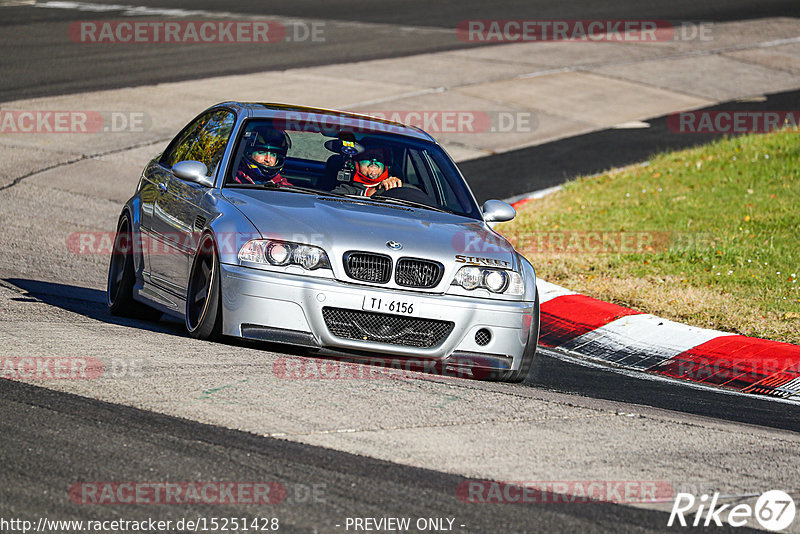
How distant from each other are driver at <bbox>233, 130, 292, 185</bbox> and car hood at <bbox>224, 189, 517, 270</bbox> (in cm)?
27

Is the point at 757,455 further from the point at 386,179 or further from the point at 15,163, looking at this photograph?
the point at 15,163

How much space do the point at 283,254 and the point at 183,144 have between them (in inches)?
96.6

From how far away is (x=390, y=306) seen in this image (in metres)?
6.92

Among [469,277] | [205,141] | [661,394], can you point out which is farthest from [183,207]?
[661,394]

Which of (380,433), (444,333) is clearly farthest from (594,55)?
(380,433)

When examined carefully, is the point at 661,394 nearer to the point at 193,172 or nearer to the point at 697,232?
the point at 193,172

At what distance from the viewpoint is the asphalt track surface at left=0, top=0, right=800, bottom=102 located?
21.3 meters

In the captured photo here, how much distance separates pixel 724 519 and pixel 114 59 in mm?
19828

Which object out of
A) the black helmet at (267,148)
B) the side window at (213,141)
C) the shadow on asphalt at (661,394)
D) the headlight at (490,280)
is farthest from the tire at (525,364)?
the side window at (213,141)

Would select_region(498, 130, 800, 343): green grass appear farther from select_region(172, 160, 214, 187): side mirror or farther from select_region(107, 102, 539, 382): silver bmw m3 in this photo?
select_region(172, 160, 214, 187): side mirror

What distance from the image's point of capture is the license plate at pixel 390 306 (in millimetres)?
6898

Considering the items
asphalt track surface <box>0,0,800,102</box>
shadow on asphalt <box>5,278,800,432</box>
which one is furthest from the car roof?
asphalt track surface <box>0,0,800,102</box>

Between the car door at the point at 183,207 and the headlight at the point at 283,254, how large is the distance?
25.0 inches

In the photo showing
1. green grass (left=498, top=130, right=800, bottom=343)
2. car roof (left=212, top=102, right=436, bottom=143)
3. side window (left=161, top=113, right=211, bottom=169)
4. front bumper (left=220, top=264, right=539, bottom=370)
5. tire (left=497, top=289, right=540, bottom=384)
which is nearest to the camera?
front bumper (left=220, top=264, right=539, bottom=370)
